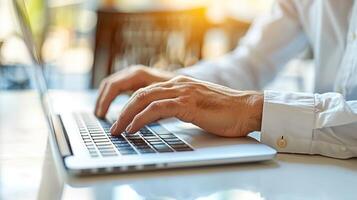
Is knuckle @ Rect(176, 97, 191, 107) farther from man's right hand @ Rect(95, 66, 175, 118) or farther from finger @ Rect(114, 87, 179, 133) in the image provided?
man's right hand @ Rect(95, 66, 175, 118)

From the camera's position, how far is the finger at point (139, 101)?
2.40 feet

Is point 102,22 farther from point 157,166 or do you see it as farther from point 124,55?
point 157,166

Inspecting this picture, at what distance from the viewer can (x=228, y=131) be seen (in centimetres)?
72

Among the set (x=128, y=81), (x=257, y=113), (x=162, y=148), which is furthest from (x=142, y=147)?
(x=128, y=81)

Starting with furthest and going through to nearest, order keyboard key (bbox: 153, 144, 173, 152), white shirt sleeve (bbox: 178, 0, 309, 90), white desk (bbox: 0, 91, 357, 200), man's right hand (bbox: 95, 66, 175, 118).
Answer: white shirt sleeve (bbox: 178, 0, 309, 90) → man's right hand (bbox: 95, 66, 175, 118) → keyboard key (bbox: 153, 144, 173, 152) → white desk (bbox: 0, 91, 357, 200)

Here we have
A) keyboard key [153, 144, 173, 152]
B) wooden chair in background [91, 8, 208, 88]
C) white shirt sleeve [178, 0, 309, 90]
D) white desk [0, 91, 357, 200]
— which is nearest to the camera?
white desk [0, 91, 357, 200]

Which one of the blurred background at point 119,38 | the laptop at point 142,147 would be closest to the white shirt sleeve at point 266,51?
the blurred background at point 119,38

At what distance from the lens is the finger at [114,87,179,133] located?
2.40ft

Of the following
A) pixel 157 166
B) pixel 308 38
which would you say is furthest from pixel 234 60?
pixel 157 166

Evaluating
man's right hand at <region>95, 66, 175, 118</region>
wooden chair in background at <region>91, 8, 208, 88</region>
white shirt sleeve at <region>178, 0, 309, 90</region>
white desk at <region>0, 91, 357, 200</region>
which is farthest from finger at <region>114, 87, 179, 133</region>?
wooden chair in background at <region>91, 8, 208, 88</region>

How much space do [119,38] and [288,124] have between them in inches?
42.8

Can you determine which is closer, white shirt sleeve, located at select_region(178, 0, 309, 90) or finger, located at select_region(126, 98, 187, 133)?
finger, located at select_region(126, 98, 187, 133)

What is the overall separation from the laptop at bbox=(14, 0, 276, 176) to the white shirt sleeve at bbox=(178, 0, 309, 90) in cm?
44

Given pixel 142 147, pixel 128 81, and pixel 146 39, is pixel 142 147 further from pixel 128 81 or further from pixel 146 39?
pixel 146 39
